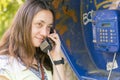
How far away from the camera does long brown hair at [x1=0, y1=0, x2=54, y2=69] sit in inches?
67.7

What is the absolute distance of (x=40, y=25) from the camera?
1763 millimetres

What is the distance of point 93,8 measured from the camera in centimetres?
219

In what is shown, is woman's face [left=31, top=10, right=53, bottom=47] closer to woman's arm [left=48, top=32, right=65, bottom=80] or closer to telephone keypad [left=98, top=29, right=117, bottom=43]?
woman's arm [left=48, top=32, right=65, bottom=80]

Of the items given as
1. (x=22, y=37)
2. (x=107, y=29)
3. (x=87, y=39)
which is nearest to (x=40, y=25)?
(x=22, y=37)

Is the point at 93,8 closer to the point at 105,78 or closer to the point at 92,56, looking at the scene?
the point at 92,56

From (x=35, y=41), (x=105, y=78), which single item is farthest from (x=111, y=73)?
(x=35, y=41)

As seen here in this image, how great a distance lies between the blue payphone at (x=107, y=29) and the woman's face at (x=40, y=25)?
336 mm

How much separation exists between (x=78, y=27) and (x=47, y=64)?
0.52 meters

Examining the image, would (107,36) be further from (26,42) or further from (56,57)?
(26,42)

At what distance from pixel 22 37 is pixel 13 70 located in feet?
0.60

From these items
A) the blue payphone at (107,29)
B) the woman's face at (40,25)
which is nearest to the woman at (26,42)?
the woman's face at (40,25)

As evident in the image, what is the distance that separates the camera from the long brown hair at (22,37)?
5.65ft

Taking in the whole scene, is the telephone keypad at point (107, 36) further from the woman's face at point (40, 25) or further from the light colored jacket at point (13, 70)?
the light colored jacket at point (13, 70)

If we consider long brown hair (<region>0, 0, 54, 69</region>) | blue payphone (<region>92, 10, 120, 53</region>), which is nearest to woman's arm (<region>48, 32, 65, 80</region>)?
long brown hair (<region>0, 0, 54, 69</region>)
